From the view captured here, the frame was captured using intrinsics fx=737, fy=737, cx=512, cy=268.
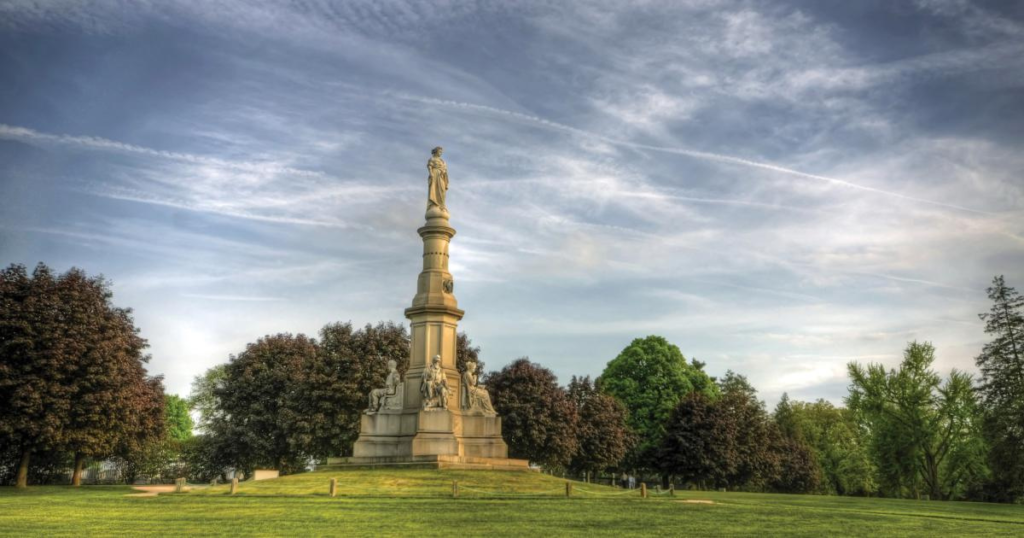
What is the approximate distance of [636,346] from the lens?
216ft

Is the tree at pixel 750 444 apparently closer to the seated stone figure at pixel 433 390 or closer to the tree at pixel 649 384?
the tree at pixel 649 384

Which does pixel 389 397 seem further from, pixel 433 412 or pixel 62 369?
pixel 62 369

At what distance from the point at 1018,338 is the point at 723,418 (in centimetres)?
1979

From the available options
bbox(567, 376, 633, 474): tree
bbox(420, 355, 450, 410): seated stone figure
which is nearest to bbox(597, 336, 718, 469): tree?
bbox(567, 376, 633, 474): tree

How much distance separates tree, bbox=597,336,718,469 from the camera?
62.5 metres

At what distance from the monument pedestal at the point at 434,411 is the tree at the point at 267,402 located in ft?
50.1

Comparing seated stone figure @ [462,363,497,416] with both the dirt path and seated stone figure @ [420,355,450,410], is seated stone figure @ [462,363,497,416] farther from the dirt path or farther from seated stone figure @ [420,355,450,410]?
the dirt path

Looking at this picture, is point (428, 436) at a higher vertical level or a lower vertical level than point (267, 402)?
lower

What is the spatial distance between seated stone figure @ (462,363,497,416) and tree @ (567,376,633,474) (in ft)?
62.7

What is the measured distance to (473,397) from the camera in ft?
111

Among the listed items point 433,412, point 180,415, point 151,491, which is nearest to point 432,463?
point 433,412

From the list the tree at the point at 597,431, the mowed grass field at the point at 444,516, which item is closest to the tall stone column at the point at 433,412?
the mowed grass field at the point at 444,516

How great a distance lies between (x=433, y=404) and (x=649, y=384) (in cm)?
3628

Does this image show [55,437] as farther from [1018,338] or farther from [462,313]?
[1018,338]
